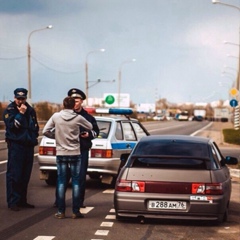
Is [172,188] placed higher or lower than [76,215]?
higher

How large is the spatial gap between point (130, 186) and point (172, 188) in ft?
1.91

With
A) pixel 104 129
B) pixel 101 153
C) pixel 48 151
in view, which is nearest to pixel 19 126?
pixel 48 151

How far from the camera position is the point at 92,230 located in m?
8.02

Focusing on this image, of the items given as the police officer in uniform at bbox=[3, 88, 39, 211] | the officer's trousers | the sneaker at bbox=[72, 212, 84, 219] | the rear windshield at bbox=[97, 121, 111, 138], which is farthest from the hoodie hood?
the rear windshield at bbox=[97, 121, 111, 138]

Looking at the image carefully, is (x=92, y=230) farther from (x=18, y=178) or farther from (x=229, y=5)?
(x=229, y=5)

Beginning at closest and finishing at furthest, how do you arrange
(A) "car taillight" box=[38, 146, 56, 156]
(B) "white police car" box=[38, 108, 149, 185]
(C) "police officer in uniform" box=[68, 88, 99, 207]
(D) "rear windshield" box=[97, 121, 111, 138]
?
(C) "police officer in uniform" box=[68, 88, 99, 207], (B) "white police car" box=[38, 108, 149, 185], (A) "car taillight" box=[38, 146, 56, 156], (D) "rear windshield" box=[97, 121, 111, 138]

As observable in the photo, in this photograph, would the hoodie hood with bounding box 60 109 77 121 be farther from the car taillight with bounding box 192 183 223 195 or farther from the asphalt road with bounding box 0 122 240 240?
the car taillight with bounding box 192 183 223 195

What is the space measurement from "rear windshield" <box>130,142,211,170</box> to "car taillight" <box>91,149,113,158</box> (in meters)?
3.35

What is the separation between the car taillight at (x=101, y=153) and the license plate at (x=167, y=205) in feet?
14.1

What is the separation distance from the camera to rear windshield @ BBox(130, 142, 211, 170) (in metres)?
8.48

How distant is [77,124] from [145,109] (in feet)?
536

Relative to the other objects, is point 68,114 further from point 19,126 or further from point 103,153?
point 103,153

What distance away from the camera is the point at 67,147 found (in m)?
8.85

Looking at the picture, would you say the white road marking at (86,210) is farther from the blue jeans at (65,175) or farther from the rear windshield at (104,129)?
the rear windshield at (104,129)
